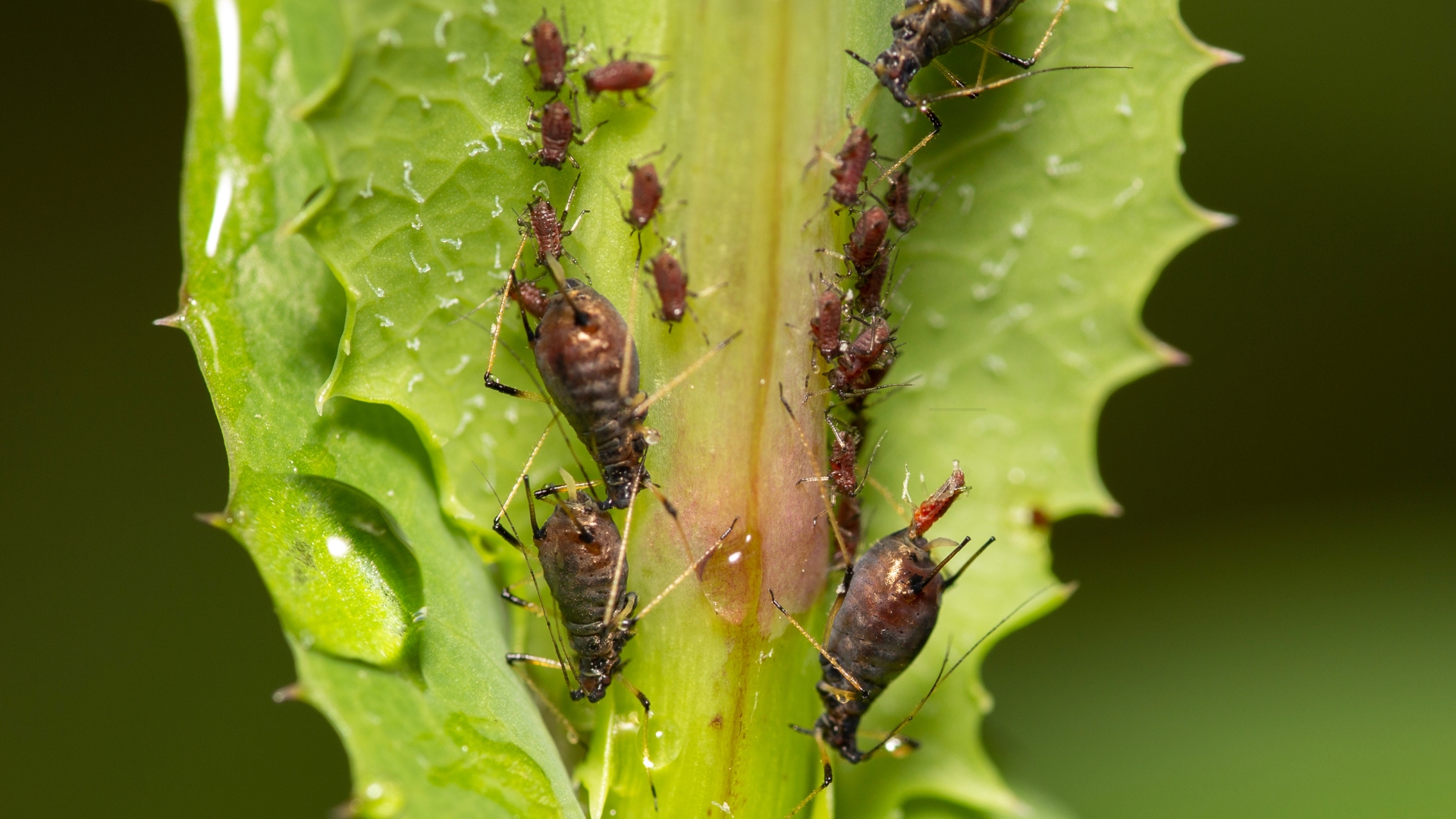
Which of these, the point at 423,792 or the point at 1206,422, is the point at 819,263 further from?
the point at 1206,422

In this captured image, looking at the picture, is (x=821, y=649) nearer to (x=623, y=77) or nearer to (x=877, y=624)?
(x=877, y=624)

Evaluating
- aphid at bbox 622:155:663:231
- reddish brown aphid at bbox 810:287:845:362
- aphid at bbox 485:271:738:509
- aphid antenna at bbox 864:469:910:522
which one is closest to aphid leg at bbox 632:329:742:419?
aphid at bbox 485:271:738:509

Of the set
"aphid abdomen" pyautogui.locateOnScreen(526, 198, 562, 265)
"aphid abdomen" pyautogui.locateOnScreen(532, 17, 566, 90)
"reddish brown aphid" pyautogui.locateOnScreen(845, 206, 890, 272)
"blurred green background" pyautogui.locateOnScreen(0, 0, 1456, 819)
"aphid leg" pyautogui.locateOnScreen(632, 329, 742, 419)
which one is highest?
"aphid abdomen" pyautogui.locateOnScreen(532, 17, 566, 90)

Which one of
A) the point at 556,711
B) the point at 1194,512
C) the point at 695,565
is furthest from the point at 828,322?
the point at 1194,512

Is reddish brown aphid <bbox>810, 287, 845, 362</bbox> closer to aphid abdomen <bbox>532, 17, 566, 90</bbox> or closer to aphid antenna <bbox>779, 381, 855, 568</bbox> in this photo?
aphid antenna <bbox>779, 381, 855, 568</bbox>

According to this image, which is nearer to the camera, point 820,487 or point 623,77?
point 623,77

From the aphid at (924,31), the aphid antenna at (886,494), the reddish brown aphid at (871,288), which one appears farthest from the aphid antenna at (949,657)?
the aphid at (924,31)

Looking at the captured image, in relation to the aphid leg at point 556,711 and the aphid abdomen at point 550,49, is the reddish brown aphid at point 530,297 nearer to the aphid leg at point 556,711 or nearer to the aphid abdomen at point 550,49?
the aphid abdomen at point 550,49
